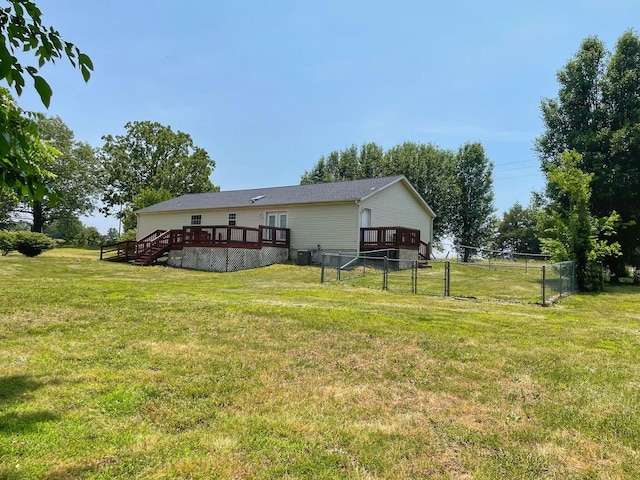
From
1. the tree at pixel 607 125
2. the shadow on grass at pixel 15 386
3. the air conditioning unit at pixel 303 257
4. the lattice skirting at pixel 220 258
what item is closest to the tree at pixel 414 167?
the tree at pixel 607 125

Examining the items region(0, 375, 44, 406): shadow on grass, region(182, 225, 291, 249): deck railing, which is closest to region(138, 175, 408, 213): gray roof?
region(182, 225, 291, 249): deck railing

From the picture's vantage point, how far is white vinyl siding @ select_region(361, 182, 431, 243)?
22359mm

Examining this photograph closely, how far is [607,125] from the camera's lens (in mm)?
20625

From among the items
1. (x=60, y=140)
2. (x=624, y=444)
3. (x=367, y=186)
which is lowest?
(x=624, y=444)

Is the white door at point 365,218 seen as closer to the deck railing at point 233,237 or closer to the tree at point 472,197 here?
the deck railing at point 233,237

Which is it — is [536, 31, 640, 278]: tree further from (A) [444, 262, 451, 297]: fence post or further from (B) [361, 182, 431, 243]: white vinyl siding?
(A) [444, 262, 451, 297]: fence post

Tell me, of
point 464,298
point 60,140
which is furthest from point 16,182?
point 60,140

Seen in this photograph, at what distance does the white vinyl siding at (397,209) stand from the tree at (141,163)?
29.2 meters

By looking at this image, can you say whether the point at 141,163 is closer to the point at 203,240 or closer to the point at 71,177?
the point at 71,177

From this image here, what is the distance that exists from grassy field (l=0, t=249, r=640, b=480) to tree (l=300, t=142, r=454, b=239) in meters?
31.3

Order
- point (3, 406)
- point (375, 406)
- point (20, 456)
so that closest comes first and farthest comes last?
1. point (20, 456)
2. point (3, 406)
3. point (375, 406)

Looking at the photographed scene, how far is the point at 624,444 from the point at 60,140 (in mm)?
55572

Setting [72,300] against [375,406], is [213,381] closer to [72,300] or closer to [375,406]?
[375,406]

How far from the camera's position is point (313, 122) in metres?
28.5
